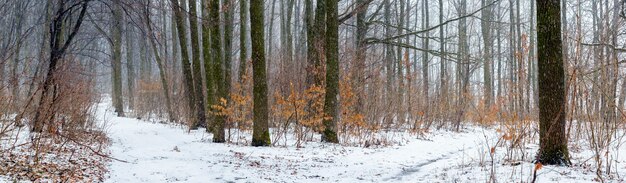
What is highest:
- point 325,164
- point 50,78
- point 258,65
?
point 258,65

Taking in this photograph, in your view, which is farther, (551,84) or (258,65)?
(258,65)

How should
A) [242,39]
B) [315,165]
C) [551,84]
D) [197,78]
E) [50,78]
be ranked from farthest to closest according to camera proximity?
[197,78] → [242,39] → [50,78] → [315,165] → [551,84]

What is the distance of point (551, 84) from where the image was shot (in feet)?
17.8

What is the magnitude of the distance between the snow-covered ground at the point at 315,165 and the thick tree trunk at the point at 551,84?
0.88ft

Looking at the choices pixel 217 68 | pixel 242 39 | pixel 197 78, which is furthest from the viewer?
pixel 197 78

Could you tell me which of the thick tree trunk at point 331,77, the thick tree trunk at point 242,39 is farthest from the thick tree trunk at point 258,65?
the thick tree trunk at point 242,39

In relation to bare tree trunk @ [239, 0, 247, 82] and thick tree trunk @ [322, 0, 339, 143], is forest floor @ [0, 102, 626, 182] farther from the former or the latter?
bare tree trunk @ [239, 0, 247, 82]

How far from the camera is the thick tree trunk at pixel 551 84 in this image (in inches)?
213

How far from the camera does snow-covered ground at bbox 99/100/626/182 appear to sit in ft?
17.2

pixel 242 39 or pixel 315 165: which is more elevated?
pixel 242 39

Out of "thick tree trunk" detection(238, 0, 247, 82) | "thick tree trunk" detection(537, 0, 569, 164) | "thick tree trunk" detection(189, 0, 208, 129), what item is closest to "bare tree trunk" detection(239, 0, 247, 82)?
"thick tree trunk" detection(238, 0, 247, 82)

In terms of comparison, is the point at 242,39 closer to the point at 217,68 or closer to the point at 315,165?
the point at 217,68

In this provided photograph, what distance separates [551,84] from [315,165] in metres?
3.41

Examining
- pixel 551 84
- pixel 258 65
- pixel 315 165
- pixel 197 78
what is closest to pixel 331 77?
pixel 258 65
